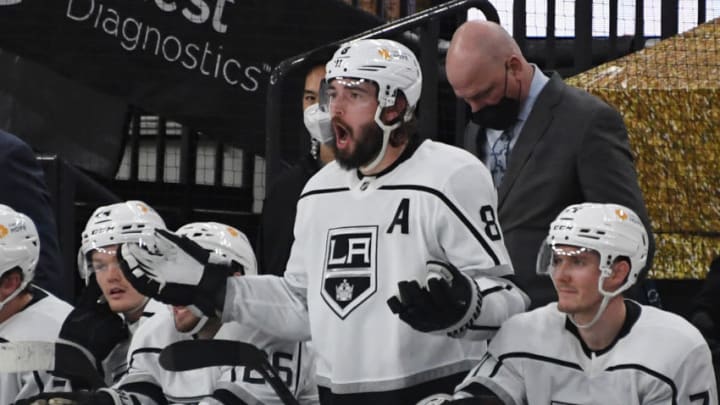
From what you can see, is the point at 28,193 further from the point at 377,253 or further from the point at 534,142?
the point at 377,253

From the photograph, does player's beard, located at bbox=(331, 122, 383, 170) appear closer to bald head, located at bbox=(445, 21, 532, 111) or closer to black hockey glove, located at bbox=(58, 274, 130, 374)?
bald head, located at bbox=(445, 21, 532, 111)

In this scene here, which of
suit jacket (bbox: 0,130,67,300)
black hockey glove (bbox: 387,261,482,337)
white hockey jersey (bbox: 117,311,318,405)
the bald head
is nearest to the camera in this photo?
black hockey glove (bbox: 387,261,482,337)

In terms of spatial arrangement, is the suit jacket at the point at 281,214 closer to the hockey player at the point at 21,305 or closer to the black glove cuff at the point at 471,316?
the hockey player at the point at 21,305

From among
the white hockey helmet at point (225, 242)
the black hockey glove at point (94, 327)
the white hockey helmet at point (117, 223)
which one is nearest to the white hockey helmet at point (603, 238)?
the white hockey helmet at point (225, 242)

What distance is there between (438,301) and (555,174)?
1.18 metres

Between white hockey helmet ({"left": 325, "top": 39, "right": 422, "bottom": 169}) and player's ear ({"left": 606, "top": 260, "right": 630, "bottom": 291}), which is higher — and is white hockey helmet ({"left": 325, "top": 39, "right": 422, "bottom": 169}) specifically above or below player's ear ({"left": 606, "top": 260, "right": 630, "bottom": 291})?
above

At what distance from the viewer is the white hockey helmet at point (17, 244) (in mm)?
4863

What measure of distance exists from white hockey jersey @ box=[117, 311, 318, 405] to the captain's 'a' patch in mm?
694

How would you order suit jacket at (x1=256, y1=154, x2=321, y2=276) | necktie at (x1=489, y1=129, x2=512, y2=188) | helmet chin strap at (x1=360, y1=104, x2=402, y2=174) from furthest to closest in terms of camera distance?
1. suit jacket at (x1=256, y1=154, x2=321, y2=276)
2. necktie at (x1=489, y1=129, x2=512, y2=188)
3. helmet chin strap at (x1=360, y1=104, x2=402, y2=174)

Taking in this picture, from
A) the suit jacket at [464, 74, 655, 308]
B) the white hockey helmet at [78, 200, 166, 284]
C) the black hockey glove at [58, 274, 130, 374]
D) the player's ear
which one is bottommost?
the black hockey glove at [58, 274, 130, 374]

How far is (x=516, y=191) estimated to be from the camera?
4492mm

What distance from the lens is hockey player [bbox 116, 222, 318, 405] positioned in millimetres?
4367

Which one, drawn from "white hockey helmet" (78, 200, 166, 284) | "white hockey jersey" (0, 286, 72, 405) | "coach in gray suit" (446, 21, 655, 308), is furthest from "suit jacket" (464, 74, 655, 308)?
"white hockey jersey" (0, 286, 72, 405)

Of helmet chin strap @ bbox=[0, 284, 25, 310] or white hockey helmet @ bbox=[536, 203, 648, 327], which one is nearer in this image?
white hockey helmet @ bbox=[536, 203, 648, 327]
